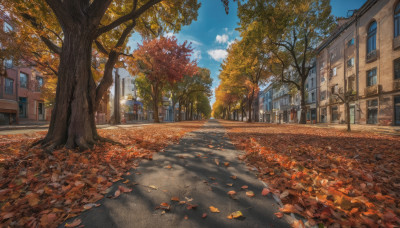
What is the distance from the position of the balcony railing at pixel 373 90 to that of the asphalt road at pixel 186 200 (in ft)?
68.0

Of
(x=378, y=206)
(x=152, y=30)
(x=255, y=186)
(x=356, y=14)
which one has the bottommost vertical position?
(x=255, y=186)

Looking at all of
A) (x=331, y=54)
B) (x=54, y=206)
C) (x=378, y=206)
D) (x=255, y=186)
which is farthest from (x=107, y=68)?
(x=331, y=54)

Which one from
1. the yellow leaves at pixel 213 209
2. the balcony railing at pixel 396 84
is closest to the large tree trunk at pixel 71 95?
the yellow leaves at pixel 213 209

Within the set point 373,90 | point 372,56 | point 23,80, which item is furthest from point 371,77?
point 23,80

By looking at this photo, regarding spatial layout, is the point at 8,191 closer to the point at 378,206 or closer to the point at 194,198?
the point at 194,198

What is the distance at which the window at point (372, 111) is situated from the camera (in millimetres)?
16078

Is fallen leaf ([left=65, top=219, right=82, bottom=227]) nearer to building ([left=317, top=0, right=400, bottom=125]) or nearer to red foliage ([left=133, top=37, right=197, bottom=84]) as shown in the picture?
building ([left=317, top=0, right=400, bottom=125])

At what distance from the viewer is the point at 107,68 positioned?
598cm

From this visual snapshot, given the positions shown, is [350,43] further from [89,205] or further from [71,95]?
[89,205]

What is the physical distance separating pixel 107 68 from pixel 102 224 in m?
5.80

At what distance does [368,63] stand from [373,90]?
331 cm

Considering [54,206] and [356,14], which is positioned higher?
[356,14]

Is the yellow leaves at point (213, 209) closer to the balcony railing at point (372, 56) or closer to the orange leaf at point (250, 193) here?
the orange leaf at point (250, 193)

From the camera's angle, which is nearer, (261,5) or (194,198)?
(194,198)
